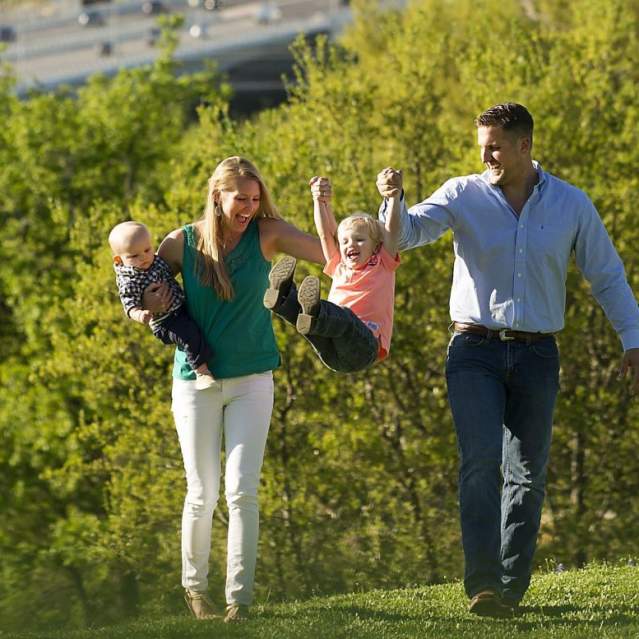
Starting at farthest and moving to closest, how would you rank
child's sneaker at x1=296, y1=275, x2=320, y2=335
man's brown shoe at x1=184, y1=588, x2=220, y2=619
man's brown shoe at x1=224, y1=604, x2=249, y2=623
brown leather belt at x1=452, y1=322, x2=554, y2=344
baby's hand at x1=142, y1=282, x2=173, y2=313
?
1. man's brown shoe at x1=184, y1=588, x2=220, y2=619
2. man's brown shoe at x1=224, y1=604, x2=249, y2=623
3. baby's hand at x1=142, y1=282, x2=173, y2=313
4. brown leather belt at x1=452, y1=322, x2=554, y2=344
5. child's sneaker at x1=296, y1=275, x2=320, y2=335

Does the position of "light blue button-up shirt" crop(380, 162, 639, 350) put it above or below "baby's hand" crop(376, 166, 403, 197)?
below

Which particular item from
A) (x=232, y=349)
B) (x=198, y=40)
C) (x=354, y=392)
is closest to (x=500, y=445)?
(x=232, y=349)

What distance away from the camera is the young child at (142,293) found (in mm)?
6668

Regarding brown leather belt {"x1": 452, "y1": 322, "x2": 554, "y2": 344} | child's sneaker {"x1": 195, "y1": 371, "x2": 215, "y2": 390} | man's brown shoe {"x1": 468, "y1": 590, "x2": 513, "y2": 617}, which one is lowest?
man's brown shoe {"x1": 468, "y1": 590, "x2": 513, "y2": 617}

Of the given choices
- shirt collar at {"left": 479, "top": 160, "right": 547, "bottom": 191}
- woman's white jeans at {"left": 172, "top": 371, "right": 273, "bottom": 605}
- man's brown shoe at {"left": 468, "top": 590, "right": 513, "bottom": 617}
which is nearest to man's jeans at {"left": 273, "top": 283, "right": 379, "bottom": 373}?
woman's white jeans at {"left": 172, "top": 371, "right": 273, "bottom": 605}

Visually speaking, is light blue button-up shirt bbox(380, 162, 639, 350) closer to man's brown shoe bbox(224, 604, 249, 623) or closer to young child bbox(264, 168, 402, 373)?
young child bbox(264, 168, 402, 373)

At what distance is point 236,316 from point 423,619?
157 centimetres

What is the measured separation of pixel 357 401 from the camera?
1791 cm

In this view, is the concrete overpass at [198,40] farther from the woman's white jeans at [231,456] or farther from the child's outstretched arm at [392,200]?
the child's outstretched arm at [392,200]

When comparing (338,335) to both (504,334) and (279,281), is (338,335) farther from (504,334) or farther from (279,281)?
(504,334)

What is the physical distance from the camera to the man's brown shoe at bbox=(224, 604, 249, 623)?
682 cm

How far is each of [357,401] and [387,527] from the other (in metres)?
1.56

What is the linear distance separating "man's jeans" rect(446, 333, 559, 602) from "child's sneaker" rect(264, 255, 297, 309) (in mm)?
790

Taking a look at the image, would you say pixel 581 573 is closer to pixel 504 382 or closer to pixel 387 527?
pixel 504 382
